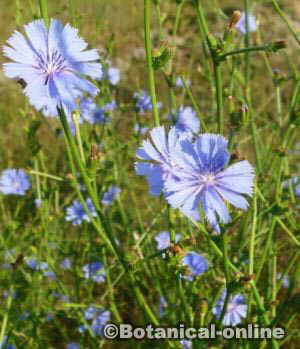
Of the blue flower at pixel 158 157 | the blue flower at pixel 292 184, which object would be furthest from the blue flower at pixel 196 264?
the blue flower at pixel 158 157

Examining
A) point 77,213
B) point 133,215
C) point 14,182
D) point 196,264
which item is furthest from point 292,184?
point 14,182

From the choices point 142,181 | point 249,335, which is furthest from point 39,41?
point 142,181

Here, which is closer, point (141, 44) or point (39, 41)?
point (39, 41)

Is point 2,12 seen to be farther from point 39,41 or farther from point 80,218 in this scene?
point 39,41

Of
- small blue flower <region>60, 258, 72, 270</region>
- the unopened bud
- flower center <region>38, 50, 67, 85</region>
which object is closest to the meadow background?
small blue flower <region>60, 258, 72, 270</region>

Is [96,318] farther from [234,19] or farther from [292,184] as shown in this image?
[234,19]

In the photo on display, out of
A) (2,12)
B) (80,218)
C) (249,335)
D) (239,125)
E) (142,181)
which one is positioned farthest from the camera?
(2,12)

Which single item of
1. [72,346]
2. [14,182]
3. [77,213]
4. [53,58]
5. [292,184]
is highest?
[14,182]
